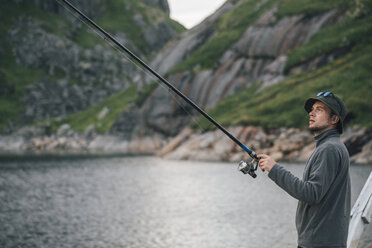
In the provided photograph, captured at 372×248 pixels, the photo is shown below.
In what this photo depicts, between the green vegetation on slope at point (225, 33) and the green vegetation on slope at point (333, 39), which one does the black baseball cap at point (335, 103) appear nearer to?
the green vegetation on slope at point (333, 39)

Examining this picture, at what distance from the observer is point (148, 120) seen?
106125mm

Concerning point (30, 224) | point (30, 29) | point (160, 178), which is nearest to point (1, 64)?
point (30, 29)

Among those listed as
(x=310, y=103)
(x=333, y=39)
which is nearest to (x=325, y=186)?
(x=310, y=103)

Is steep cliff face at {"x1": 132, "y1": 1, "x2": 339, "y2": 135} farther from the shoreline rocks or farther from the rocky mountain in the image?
the shoreline rocks

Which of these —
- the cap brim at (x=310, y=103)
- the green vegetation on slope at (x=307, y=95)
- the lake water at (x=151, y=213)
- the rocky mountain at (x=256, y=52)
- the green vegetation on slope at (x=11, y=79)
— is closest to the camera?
the cap brim at (x=310, y=103)

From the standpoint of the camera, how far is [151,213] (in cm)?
2400

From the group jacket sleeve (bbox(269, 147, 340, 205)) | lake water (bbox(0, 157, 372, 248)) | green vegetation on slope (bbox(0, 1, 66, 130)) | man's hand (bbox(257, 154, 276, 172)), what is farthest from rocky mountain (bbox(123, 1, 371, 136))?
green vegetation on slope (bbox(0, 1, 66, 130))

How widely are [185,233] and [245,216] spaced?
4266mm

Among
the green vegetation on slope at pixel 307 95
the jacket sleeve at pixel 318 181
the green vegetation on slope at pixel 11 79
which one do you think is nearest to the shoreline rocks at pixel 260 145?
the green vegetation on slope at pixel 307 95

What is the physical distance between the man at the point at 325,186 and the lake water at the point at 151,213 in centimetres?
1094

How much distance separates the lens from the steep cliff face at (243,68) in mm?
86062

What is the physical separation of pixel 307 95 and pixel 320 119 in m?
60.3

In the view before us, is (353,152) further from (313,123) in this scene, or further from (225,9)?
(225,9)

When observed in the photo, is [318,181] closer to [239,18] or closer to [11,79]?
[239,18]
